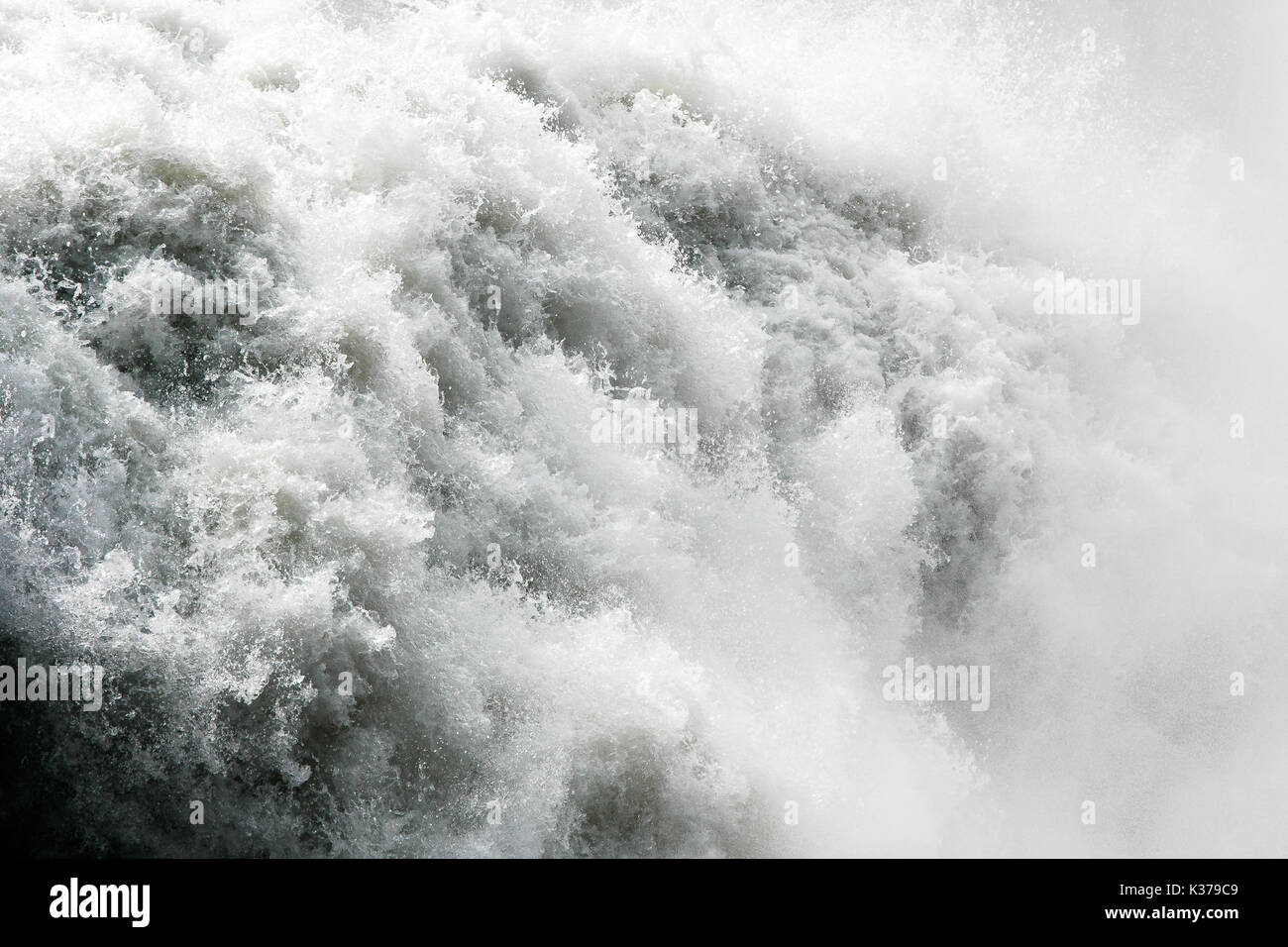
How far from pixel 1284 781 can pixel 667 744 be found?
18.4ft

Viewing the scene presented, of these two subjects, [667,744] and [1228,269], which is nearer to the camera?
[667,744]

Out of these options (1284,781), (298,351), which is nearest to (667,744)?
(298,351)

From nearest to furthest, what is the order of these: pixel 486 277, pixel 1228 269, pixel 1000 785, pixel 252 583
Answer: pixel 252 583, pixel 486 277, pixel 1000 785, pixel 1228 269

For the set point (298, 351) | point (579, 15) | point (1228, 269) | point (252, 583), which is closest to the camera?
point (252, 583)

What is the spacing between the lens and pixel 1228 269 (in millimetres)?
11148

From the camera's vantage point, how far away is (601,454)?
5.66 metres

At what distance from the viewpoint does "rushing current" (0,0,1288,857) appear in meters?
3.99

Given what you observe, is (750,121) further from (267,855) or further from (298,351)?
(267,855)

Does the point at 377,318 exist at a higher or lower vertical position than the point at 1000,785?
higher

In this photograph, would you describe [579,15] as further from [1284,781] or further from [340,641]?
[1284,781]

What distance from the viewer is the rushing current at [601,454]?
399cm

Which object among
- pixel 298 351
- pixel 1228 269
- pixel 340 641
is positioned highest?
pixel 1228 269

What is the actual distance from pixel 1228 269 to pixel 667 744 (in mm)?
9391
